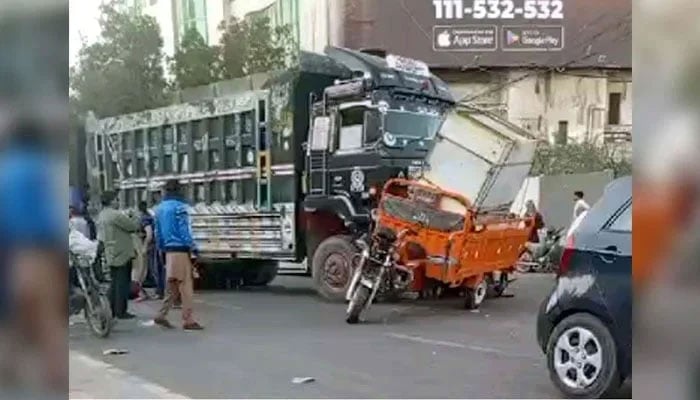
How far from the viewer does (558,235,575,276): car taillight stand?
5.51 meters

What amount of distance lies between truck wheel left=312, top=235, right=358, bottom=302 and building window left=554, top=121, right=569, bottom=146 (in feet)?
40.2

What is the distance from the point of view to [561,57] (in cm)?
2478

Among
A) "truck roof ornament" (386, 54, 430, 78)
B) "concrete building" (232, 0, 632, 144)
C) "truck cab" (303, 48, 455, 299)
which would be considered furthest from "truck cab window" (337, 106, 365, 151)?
"concrete building" (232, 0, 632, 144)

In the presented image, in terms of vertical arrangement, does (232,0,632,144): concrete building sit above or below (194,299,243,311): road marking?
above

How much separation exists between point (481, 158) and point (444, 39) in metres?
14.7

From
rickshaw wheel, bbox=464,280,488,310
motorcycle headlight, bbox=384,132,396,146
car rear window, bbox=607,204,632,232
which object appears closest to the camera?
car rear window, bbox=607,204,632,232

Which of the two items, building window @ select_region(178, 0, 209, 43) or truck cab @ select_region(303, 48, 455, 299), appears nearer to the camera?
truck cab @ select_region(303, 48, 455, 299)

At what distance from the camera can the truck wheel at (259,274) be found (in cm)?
1337

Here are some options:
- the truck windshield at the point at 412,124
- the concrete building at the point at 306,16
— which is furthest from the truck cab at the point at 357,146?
the concrete building at the point at 306,16

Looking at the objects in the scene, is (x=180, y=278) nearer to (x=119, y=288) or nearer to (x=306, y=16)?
(x=119, y=288)

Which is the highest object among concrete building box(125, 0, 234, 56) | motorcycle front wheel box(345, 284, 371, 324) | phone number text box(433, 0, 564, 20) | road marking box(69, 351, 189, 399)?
phone number text box(433, 0, 564, 20)

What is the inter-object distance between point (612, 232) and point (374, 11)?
64.2ft

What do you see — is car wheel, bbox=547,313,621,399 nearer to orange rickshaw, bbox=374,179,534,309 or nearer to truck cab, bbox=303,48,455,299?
orange rickshaw, bbox=374,179,534,309

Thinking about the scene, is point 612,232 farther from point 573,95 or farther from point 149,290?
point 573,95
